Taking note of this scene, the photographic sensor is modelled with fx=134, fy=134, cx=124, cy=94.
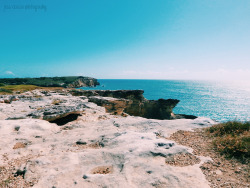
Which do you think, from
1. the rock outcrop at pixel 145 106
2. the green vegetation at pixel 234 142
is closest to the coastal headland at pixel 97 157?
the green vegetation at pixel 234 142

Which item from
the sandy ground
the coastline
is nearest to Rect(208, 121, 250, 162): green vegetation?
the sandy ground

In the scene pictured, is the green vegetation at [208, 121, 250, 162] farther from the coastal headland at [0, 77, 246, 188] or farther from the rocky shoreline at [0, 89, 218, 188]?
Result: the rocky shoreline at [0, 89, 218, 188]

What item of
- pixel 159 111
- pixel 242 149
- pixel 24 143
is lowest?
pixel 159 111

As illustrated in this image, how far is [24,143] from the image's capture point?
1018 centimetres

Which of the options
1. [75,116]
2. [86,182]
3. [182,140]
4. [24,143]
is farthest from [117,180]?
[75,116]

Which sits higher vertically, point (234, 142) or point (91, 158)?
point (234, 142)

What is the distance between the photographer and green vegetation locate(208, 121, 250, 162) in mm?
7549

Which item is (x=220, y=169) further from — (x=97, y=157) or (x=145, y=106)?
(x=145, y=106)

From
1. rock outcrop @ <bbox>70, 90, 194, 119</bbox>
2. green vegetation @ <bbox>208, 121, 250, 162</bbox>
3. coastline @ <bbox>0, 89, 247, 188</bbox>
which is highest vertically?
green vegetation @ <bbox>208, 121, 250, 162</bbox>

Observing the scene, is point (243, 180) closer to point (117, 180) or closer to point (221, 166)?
point (221, 166)

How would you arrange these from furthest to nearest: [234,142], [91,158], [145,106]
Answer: [145,106] < [234,142] < [91,158]

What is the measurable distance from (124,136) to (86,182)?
4.83 meters

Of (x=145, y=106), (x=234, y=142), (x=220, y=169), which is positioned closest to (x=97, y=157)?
(x=220, y=169)

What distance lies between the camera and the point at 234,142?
27.7 ft
